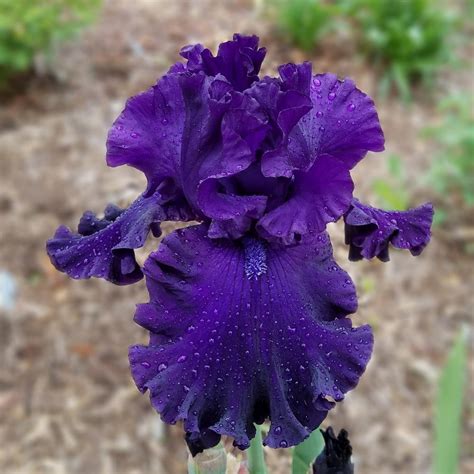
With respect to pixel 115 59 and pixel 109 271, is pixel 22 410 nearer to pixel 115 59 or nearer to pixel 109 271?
pixel 109 271

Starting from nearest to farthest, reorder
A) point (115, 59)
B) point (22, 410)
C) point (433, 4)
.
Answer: point (22, 410) → point (115, 59) → point (433, 4)

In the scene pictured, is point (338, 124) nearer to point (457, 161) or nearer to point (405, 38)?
point (457, 161)

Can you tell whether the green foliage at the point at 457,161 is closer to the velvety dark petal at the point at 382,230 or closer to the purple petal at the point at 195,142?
the velvety dark petal at the point at 382,230

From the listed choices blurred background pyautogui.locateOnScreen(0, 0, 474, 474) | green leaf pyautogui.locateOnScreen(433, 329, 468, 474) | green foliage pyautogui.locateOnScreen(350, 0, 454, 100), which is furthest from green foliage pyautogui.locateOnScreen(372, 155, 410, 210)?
green leaf pyautogui.locateOnScreen(433, 329, 468, 474)

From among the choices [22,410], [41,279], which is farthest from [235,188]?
[41,279]

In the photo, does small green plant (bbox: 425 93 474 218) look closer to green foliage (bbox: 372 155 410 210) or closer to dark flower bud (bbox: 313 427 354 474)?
green foliage (bbox: 372 155 410 210)

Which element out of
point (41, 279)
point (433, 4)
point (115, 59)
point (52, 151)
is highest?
point (433, 4)
